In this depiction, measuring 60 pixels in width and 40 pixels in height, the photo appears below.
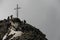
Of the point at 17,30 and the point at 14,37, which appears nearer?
the point at 14,37

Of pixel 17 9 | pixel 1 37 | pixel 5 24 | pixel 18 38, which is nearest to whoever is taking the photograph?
pixel 18 38

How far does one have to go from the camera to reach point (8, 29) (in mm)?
17219

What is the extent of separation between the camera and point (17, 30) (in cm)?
1720

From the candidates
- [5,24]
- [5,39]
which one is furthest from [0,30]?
[5,39]

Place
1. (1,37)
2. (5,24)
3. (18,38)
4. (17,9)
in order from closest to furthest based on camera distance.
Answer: (18,38) → (1,37) → (5,24) → (17,9)

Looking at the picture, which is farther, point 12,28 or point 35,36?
point 12,28

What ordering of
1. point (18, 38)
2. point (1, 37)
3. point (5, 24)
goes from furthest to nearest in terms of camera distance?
point (5, 24), point (1, 37), point (18, 38)

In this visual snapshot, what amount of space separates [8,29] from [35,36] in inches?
83.7

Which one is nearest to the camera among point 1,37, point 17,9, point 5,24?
point 1,37

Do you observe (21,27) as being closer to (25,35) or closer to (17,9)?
(25,35)

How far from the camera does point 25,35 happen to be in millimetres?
15859

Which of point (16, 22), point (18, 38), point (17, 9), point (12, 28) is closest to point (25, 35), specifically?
point (18, 38)

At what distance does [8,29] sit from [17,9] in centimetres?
637

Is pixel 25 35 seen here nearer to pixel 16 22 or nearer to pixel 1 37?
pixel 1 37
